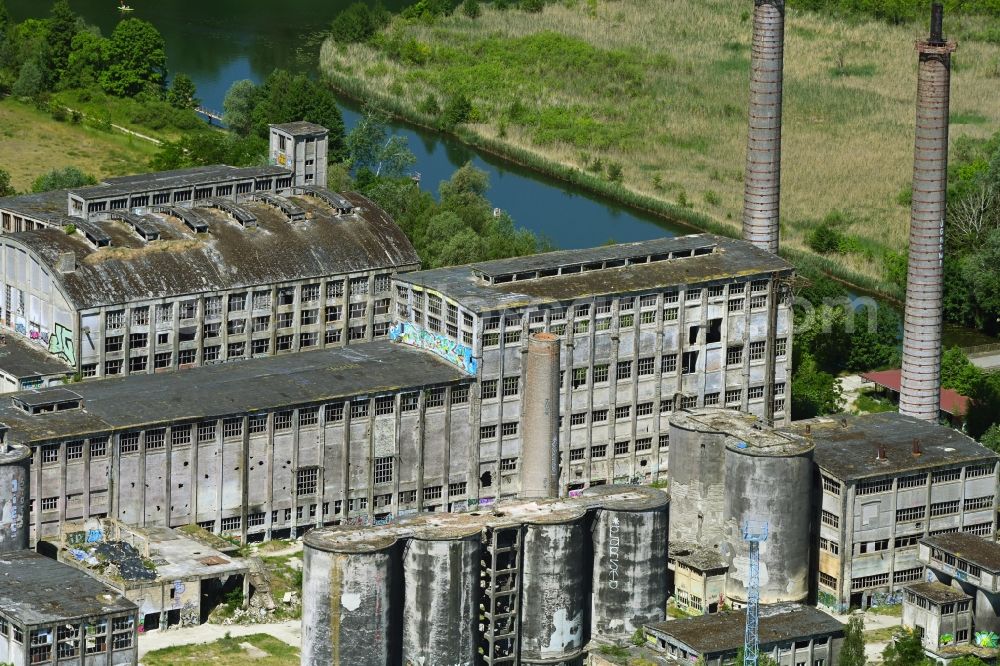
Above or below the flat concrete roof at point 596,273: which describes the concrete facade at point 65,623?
below

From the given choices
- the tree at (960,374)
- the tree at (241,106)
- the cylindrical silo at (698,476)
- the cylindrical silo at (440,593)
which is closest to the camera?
the cylindrical silo at (440,593)

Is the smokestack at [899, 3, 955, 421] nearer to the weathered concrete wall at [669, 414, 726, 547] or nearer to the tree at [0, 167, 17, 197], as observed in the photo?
the weathered concrete wall at [669, 414, 726, 547]

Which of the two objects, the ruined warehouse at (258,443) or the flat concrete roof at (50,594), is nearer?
the flat concrete roof at (50,594)

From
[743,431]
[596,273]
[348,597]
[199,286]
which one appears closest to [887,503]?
[743,431]

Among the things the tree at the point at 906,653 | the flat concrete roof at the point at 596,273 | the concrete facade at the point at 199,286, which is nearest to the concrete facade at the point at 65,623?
the concrete facade at the point at 199,286

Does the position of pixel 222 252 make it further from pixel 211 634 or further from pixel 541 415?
pixel 211 634

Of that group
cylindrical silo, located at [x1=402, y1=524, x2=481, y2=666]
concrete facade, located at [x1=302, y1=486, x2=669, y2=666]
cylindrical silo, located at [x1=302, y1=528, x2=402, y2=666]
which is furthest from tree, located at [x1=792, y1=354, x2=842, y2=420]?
cylindrical silo, located at [x1=302, y1=528, x2=402, y2=666]

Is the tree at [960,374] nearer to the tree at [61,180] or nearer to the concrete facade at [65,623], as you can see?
the tree at [61,180]
